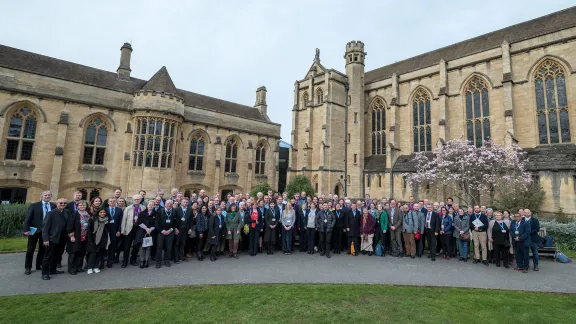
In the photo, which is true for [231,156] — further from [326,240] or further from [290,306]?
[290,306]

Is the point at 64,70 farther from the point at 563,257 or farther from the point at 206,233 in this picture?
the point at 563,257

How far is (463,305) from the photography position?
520 cm

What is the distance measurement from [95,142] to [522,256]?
24.6m

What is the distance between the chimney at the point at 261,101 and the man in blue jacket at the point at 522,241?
28.8m

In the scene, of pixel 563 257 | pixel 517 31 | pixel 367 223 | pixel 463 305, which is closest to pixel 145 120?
pixel 367 223

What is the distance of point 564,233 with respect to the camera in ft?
34.7

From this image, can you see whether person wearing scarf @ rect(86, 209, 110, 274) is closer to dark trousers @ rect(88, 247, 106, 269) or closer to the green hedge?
dark trousers @ rect(88, 247, 106, 269)

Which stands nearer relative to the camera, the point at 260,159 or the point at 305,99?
the point at 260,159

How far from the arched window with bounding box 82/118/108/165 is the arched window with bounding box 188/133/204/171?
6.49 m

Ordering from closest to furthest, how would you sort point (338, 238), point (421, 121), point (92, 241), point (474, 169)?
point (92, 241) < point (338, 238) < point (474, 169) < point (421, 121)

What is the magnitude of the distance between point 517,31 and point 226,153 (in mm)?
27546

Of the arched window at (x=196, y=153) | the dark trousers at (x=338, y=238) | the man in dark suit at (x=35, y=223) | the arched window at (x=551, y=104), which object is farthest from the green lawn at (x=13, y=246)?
the arched window at (x=551, y=104)

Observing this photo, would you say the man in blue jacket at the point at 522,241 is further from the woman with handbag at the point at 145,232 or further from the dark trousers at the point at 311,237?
the woman with handbag at the point at 145,232

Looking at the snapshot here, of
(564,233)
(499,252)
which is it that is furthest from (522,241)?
Result: (564,233)
